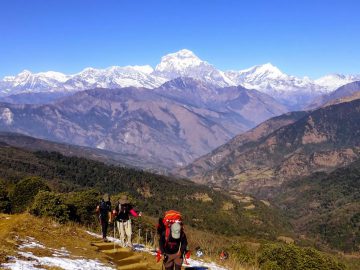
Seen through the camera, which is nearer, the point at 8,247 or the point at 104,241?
the point at 8,247

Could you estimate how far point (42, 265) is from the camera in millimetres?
24125

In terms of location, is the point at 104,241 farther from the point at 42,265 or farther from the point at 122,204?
the point at 42,265

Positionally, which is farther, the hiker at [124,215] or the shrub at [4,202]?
the shrub at [4,202]

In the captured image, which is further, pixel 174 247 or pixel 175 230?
pixel 174 247

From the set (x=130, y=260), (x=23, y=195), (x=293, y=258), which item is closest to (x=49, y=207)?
(x=23, y=195)

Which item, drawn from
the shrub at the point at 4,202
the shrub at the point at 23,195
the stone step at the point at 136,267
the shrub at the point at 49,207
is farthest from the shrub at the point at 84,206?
the stone step at the point at 136,267

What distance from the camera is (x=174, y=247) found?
21.8 m

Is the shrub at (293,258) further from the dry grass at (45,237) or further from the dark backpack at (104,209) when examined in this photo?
the dry grass at (45,237)

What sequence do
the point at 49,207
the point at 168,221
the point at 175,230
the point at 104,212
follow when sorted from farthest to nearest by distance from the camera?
the point at 49,207 → the point at 104,212 → the point at 168,221 → the point at 175,230

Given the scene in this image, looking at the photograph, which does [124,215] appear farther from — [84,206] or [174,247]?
[84,206]

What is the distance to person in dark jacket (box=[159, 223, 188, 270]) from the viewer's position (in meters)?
21.5

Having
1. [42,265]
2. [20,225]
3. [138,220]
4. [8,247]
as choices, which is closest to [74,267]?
[42,265]

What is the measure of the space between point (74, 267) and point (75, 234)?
12.3 metres

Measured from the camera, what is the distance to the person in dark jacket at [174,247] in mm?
21547
